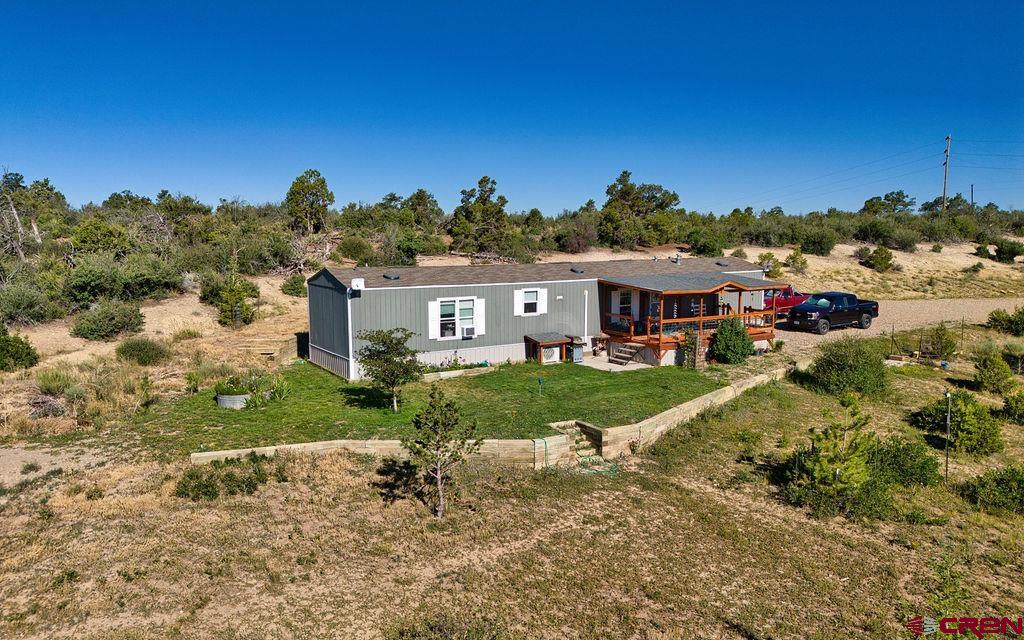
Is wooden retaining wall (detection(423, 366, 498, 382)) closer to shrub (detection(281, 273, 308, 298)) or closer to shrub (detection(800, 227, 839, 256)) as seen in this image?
shrub (detection(281, 273, 308, 298))

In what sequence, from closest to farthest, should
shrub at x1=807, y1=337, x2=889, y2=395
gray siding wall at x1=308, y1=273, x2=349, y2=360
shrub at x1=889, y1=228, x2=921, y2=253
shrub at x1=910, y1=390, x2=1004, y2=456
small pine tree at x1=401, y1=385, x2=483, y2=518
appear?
1. small pine tree at x1=401, y1=385, x2=483, y2=518
2. shrub at x1=910, y1=390, x2=1004, y2=456
3. shrub at x1=807, y1=337, x2=889, y2=395
4. gray siding wall at x1=308, y1=273, x2=349, y2=360
5. shrub at x1=889, y1=228, x2=921, y2=253

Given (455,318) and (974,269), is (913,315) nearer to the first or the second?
(974,269)

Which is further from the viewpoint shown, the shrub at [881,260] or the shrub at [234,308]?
the shrub at [881,260]

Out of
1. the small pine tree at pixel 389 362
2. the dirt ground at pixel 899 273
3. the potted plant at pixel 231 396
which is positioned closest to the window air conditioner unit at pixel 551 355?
the small pine tree at pixel 389 362

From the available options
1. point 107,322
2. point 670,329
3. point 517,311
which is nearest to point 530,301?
point 517,311

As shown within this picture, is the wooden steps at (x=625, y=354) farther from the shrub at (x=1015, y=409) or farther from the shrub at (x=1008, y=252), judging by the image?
the shrub at (x=1008, y=252)

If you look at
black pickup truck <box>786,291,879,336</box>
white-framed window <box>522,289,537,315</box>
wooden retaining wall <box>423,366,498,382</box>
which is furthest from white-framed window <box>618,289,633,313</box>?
black pickup truck <box>786,291,879,336</box>
